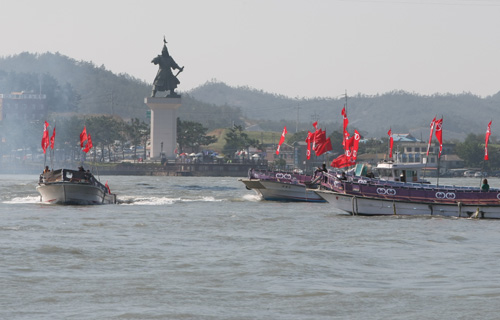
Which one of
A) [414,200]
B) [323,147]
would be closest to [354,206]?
[414,200]

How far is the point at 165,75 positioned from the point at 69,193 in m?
114

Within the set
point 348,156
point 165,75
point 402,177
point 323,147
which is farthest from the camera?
point 165,75

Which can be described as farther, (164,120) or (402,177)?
(164,120)

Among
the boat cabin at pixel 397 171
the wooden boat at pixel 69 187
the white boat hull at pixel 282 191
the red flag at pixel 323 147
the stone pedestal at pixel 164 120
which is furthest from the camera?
the stone pedestal at pixel 164 120

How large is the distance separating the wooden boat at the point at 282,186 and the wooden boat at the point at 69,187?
12016 millimetres

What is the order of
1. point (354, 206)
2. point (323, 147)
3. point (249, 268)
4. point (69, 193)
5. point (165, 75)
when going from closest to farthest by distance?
1. point (249, 268)
2. point (354, 206)
3. point (69, 193)
4. point (323, 147)
5. point (165, 75)

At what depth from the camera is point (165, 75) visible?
168 m

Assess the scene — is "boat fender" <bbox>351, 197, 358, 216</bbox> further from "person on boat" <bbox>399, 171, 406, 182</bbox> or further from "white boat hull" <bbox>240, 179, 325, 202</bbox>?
"white boat hull" <bbox>240, 179, 325, 202</bbox>

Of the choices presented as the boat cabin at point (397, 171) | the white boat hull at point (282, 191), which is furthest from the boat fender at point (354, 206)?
the white boat hull at point (282, 191)

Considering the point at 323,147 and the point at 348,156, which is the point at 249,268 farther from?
the point at 323,147

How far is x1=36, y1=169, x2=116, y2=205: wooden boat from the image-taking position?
183ft

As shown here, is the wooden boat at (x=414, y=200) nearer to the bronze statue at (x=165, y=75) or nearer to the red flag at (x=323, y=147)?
the red flag at (x=323, y=147)

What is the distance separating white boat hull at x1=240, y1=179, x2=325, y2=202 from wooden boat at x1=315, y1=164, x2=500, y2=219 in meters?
14.4

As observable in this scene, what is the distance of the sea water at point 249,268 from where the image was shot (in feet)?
77.1
